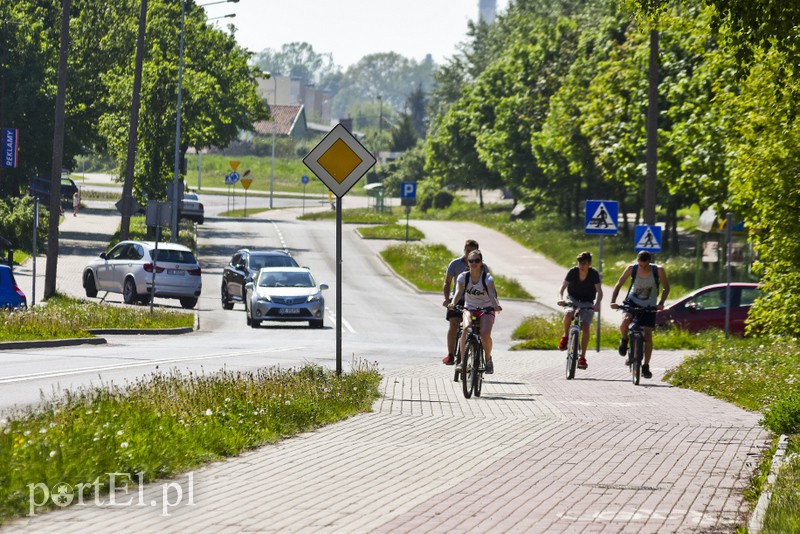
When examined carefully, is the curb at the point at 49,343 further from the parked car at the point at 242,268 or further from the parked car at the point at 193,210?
the parked car at the point at 193,210

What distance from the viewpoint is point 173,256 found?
36812mm

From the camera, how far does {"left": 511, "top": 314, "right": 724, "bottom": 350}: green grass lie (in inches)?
1098

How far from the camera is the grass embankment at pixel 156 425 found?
326 inches

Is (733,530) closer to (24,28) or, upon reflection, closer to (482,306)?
(482,306)

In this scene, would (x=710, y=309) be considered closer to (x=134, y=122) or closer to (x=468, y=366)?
(x=468, y=366)

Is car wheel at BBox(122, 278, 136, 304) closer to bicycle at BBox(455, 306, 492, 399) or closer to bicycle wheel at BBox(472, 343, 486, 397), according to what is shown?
bicycle at BBox(455, 306, 492, 399)

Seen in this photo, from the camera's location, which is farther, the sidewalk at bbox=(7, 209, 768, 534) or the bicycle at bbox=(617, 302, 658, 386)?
the bicycle at bbox=(617, 302, 658, 386)

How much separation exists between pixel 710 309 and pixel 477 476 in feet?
71.5

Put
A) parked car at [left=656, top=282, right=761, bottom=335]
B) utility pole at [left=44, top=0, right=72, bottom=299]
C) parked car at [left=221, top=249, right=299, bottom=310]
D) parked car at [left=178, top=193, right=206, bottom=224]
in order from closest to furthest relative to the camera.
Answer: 1. parked car at [left=656, top=282, right=761, bottom=335]
2. utility pole at [left=44, top=0, right=72, bottom=299]
3. parked car at [left=221, top=249, right=299, bottom=310]
4. parked car at [left=178, top=193, right=206, bottom=224]

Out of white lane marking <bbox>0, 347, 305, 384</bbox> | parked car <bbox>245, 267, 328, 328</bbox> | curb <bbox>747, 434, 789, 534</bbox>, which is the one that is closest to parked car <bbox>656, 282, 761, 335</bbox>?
parked car <bbox>245, 267, 328, 328</bbox>

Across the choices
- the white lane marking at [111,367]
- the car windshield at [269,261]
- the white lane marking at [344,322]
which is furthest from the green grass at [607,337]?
the car windshield at [269,261]

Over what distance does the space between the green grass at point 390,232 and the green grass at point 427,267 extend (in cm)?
622

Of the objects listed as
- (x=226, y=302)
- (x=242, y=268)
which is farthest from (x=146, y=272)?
(x=226, y=302)

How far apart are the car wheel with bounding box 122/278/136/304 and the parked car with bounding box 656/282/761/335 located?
13.9 metres
